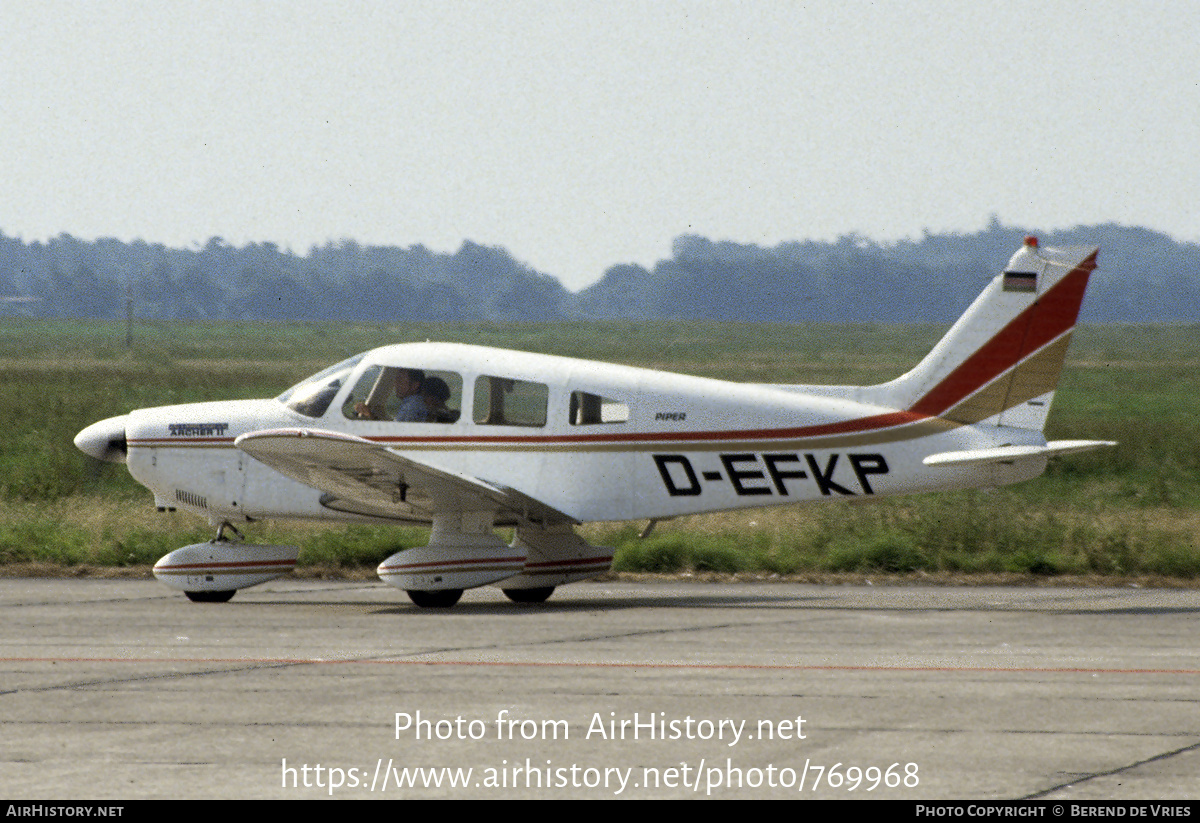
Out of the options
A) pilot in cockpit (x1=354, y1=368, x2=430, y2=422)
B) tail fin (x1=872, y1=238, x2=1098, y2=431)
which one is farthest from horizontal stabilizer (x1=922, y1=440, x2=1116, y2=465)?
pilot in cockpit (x1=354, y1=368, x2=430, y2=422)

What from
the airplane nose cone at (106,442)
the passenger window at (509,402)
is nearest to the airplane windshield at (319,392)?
the passenger window at (509,402)

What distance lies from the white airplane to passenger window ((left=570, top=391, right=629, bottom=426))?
0.01 metres

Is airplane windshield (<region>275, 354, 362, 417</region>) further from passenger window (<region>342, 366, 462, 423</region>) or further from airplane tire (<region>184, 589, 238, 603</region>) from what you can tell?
airplane tire (<region>184, 589, 238, 603</region>)

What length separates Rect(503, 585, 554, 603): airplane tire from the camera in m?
15.3

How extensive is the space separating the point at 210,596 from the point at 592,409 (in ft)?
12.3

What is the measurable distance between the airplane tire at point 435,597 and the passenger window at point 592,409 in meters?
1.76

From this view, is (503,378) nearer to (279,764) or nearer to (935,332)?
(279,764)

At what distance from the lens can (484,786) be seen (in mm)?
7078

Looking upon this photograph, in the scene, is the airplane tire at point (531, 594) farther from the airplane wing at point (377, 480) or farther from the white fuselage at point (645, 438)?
the white fuselage at point (645, 438)

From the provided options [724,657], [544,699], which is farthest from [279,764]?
[724,657]

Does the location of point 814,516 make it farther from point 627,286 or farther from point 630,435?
point 627,286

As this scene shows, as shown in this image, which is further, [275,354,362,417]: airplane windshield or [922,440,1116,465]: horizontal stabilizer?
[275,354,362,417]: airplane windshield

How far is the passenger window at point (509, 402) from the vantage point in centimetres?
1462

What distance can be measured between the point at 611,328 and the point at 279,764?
107 m
